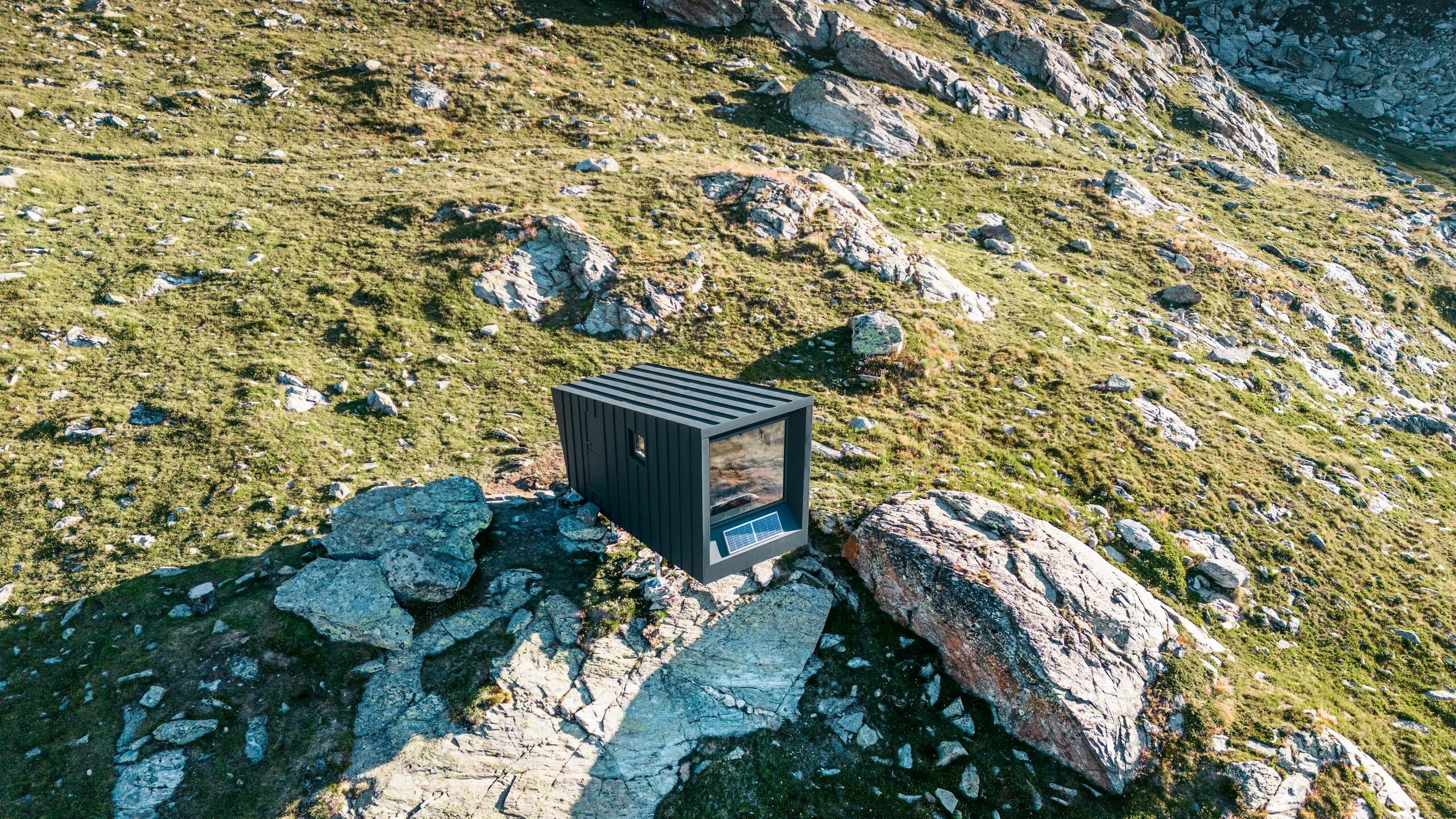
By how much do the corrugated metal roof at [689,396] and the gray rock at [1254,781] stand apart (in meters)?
8.46

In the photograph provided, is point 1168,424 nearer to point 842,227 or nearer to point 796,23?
point 842,227

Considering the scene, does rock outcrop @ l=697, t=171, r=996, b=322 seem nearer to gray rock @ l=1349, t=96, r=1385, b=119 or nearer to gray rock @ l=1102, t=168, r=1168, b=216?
gray rock @ l=1102, t=168, r=1168, b=216

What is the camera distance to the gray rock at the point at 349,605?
34.1ft

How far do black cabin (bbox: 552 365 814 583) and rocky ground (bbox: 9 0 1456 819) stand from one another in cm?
126

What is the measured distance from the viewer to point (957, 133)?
39.1 meters

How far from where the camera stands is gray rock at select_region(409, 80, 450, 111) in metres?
31.3

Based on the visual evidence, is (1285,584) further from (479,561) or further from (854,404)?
(479,561)

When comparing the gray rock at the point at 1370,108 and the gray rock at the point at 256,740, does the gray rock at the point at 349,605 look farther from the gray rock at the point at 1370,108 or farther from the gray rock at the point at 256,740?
the gray rock at the point at 1370,108

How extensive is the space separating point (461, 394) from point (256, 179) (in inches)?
586

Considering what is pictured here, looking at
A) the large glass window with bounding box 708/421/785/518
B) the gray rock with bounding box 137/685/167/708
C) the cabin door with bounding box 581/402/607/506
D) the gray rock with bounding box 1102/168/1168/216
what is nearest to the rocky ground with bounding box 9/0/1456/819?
the gray rock with bounding box 137/685/167/708

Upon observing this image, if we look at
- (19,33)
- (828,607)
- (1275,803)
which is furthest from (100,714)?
(19,33)

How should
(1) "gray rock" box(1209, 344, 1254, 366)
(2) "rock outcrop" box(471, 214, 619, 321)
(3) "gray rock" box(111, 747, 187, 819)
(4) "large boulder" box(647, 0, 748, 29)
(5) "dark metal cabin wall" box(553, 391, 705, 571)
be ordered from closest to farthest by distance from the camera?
(3) "gray rock" box(111, 747, 187, 819)
(5) "dark metal cabin wall" box(553, 391, 705, 571)
(2) "rock outcrop" box(471, 214, 619, 321)
(1) "gray rock" box(1209, 344, 1254, 366)
(4) "large boulder" box(647, 0, 748, 29)

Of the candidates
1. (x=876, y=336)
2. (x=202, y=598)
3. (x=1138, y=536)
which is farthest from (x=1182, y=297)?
(x=202, y=598)

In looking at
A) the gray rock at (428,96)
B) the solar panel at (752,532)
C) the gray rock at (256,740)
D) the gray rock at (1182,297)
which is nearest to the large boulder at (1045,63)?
the gray rock at (1182,297)
